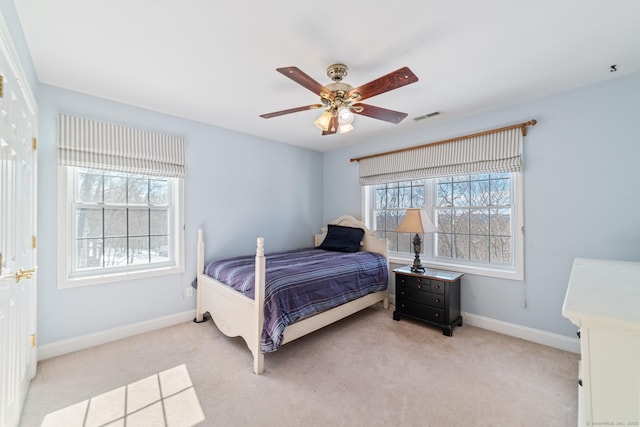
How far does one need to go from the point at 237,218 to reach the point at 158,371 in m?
1.93

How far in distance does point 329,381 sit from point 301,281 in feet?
2.66

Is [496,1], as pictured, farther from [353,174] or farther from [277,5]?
[353,174]

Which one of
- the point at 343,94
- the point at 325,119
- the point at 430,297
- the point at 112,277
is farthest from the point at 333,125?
the point at 112,277

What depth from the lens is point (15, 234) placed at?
1.56m

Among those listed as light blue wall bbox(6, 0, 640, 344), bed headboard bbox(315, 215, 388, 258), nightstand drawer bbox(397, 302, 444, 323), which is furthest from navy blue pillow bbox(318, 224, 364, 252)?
light blue wall bbox(6, 0, 640, 344)

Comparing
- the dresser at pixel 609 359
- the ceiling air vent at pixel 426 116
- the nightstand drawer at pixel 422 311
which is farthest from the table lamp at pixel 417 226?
the dresser at pixel 609 359

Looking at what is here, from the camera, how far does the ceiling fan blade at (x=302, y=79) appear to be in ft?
5.23

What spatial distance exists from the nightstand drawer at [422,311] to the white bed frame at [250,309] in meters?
0.40

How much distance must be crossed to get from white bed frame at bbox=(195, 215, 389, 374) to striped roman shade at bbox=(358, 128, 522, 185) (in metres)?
1.01

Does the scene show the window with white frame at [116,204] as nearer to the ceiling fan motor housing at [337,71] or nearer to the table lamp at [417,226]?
the ceiling fan motor housing at [337,71]

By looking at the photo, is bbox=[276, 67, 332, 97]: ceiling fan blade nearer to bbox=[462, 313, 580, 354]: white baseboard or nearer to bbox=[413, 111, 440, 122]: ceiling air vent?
bbox=[413, 111, 440, 122]: ceiling air vent

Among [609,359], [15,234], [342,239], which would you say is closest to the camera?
[609,359]

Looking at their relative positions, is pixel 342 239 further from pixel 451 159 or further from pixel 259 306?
pixel 259 306

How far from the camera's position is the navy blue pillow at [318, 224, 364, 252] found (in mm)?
3963
